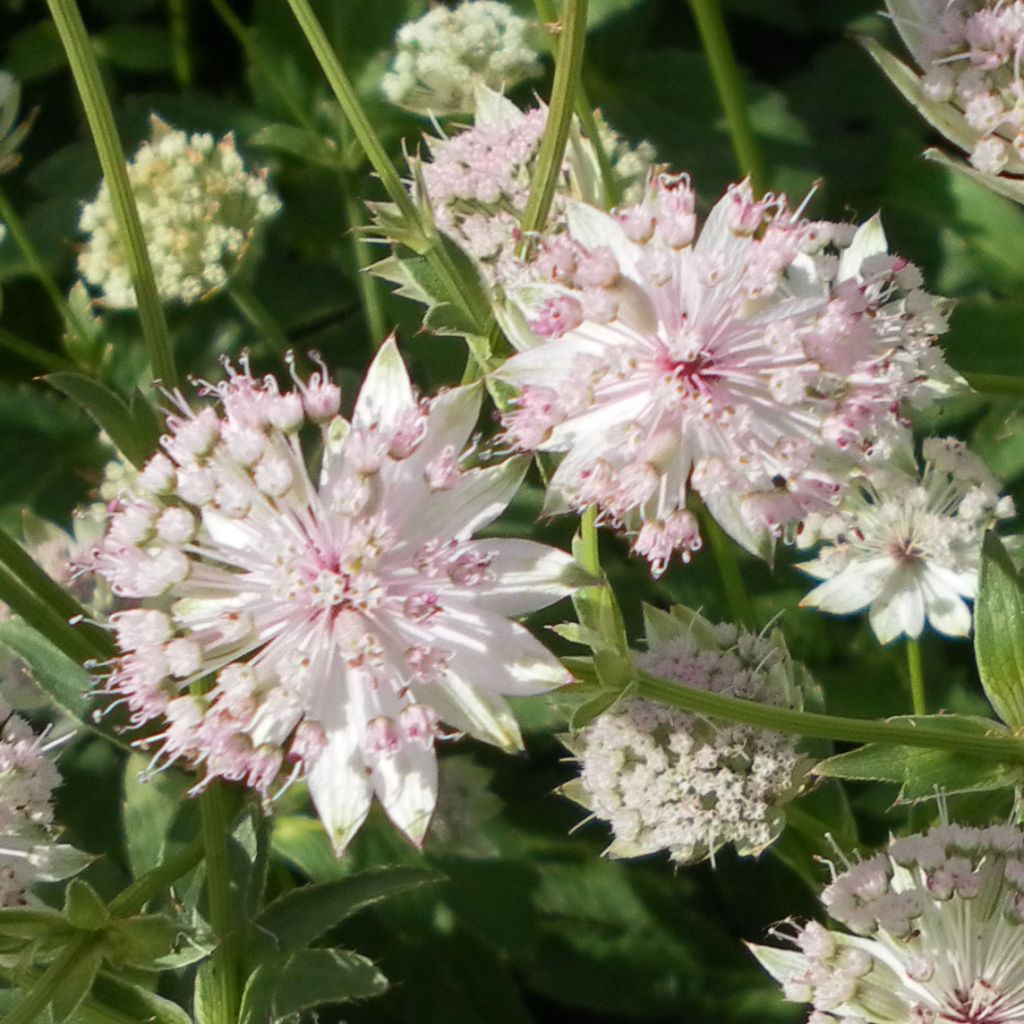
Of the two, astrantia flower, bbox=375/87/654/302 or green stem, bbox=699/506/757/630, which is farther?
green stem, bbox=699/506/757/630

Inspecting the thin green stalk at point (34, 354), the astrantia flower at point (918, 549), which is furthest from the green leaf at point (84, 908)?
the thin green stalk at point (34, 354)

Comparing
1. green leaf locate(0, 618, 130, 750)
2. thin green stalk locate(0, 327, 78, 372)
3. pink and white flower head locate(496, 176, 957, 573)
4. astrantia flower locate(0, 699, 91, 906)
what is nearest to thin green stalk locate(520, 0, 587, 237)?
pink and white flower head locate(496, 176, 957, 573)

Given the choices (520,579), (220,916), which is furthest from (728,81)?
(220,916)

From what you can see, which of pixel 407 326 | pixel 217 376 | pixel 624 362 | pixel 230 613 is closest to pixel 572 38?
pixel 624 362

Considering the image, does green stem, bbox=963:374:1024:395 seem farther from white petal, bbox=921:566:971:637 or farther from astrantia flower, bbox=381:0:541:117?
astrantia flower, bbox=381:0:541:117

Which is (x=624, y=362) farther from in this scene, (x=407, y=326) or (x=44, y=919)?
(x=407, y=326)
